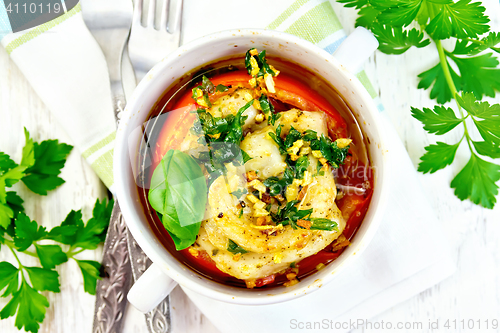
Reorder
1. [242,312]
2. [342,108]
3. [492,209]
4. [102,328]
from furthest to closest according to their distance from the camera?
[492,209]
[102,328]
[242,312]
[342,108]

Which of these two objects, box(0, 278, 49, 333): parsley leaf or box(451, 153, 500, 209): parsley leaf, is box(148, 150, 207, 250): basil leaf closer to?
box(0, 278, 49, 333): parsley leaf

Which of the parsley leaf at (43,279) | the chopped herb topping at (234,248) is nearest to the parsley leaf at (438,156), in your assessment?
the chopped herb topping at (234,248)

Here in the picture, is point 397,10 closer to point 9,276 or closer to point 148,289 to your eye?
point 148,289

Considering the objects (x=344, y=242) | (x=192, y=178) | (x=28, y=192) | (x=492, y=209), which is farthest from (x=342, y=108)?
(x=28, y=192)

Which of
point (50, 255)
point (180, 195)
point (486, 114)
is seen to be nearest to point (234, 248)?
point (180, 195)

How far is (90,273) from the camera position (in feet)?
5.56

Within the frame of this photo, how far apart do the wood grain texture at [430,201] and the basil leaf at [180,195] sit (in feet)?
2.78

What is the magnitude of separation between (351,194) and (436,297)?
3.26ft

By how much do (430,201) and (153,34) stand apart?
1.50 m

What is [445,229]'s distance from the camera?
1.84 metres

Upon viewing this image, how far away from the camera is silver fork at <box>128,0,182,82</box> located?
4.89 ft

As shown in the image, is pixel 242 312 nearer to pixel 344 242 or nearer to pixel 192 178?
pixel 344 242

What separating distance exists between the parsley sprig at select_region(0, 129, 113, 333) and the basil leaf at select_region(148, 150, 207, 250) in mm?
758

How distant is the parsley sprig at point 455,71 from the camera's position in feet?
4.83
